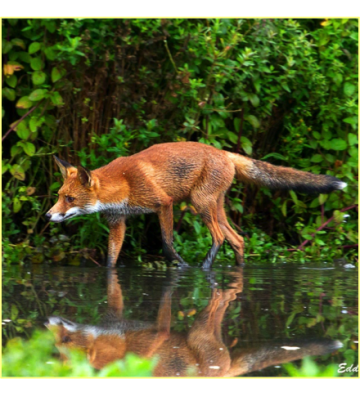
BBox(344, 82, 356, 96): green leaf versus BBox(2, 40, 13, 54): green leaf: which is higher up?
BBox(2, 40, 13, 54): green leaf

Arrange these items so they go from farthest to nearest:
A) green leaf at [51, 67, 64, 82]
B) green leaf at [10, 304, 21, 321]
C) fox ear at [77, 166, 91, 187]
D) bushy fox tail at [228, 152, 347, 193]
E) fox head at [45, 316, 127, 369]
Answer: green leaf at [51, 67, 64, 82]
bushy fox tail at [228, 152, 347, 193]
fox ear at [77, 166, 91, 187]
green leaf at [10, 304, 21, 321]
fox head at [45, 316, 127, 369]

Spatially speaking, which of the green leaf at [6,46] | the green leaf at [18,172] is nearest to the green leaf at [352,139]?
the green leaf at [18,172]

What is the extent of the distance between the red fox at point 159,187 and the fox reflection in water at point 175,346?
247 cm

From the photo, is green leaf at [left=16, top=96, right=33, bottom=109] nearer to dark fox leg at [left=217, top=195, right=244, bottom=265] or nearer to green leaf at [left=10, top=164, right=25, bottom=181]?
green leaf at [left=10, top=164, right=25, bottom=181]

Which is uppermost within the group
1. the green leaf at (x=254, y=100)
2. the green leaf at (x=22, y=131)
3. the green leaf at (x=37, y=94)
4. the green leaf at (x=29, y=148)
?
the green leaf at (x=37, y=94)

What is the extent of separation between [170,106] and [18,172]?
1978 mm

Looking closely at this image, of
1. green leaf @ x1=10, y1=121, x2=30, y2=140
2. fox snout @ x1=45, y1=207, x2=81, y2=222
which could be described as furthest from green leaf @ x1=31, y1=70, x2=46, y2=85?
fox snout @ x1=45, y1=207, x2=81, y2=222

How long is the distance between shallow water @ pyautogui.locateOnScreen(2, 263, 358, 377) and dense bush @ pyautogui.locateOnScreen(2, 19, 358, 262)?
46.5 inches

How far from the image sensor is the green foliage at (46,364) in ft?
8.59

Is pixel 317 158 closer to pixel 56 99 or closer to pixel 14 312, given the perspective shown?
pixel 56 99

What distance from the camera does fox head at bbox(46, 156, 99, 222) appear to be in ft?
23.1

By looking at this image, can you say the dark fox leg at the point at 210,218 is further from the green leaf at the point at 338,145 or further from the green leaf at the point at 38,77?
the green leaf at the point at 38,77

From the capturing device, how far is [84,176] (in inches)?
276

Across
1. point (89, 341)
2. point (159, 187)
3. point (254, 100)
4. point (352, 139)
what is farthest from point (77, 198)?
point (352, 139)
